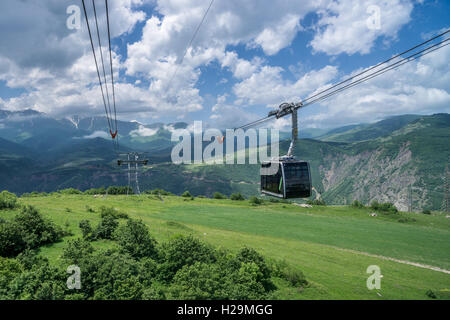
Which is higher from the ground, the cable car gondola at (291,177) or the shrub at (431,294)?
the cable car gondola at (291,177)

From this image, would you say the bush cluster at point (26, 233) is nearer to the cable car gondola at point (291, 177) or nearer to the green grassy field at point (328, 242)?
the green grassy field at point (328, 242)

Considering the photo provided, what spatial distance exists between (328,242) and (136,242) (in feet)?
191

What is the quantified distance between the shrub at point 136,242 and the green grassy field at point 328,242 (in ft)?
20.0

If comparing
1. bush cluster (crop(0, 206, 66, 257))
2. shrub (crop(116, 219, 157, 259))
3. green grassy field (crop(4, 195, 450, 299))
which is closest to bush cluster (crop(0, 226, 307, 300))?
shrub (crop(116, 219, 157, 259))

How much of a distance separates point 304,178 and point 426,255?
62154 mm

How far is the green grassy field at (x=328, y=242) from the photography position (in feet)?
123

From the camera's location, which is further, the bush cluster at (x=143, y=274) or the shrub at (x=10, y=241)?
the shrub at (x=10, y=241)

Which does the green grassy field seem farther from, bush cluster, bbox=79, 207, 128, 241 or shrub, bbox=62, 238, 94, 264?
shrub, bbox=62, 238, 94, 264

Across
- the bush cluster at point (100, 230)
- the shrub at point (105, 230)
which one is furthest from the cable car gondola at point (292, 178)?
the bush cluster at point (100, 230)

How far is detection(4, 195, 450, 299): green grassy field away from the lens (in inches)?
1476

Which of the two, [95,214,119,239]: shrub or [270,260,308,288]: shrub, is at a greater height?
[95,214,119,239]: shrub

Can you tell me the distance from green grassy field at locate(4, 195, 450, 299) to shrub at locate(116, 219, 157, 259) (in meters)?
6.10

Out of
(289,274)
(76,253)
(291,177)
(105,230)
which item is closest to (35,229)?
(105,230)

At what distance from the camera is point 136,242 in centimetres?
3303
